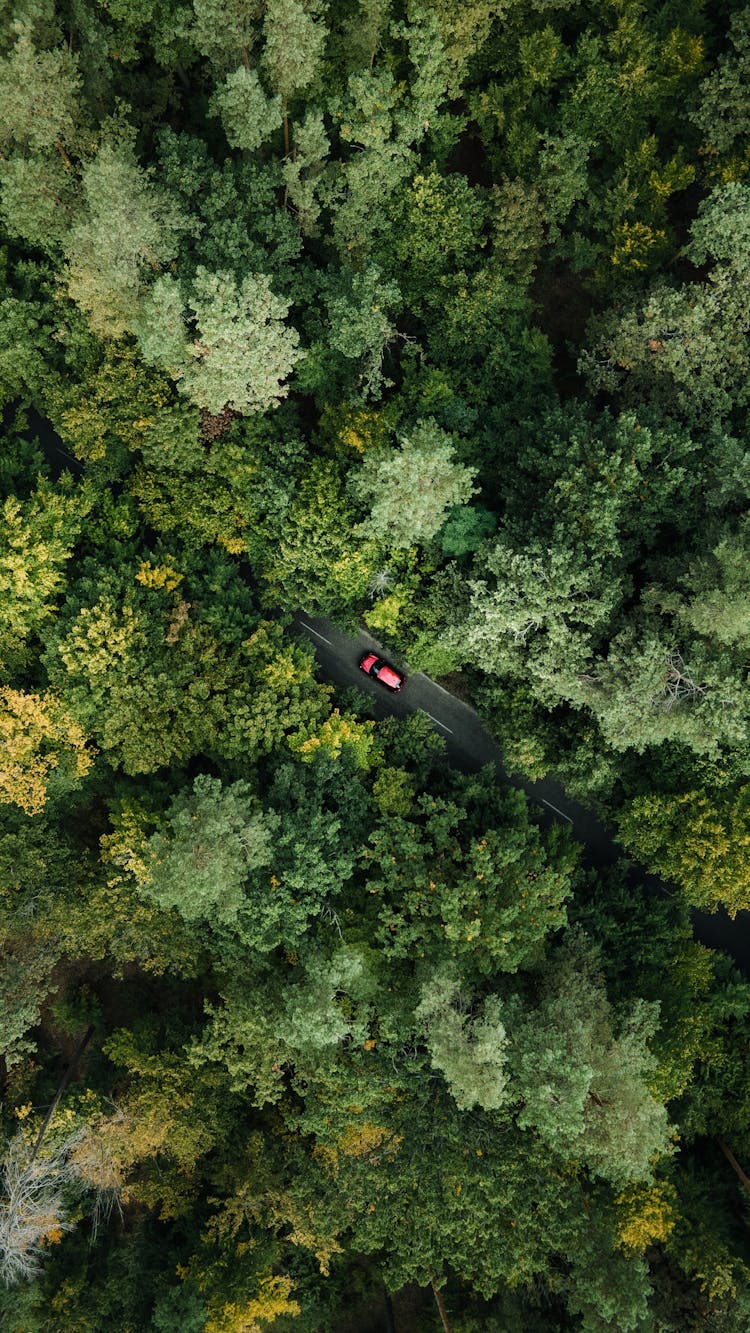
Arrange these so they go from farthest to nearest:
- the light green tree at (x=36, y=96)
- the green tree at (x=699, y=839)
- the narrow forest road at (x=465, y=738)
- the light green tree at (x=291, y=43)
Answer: the narrow forest road at (x=465, y=738), the green tree at (x=699, y=839), the light green tree at (x=291, y=43), the light green tree at (x=36, y=96)

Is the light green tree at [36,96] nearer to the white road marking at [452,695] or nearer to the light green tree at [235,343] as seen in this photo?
the light green tree at [235,343]

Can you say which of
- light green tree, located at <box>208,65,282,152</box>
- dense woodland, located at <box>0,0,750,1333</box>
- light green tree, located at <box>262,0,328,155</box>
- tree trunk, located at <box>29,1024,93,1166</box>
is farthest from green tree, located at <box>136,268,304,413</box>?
tree trunk, located at <box>29,1024,93,1166</box>

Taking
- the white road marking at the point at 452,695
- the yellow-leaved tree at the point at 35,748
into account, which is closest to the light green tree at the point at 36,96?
the yellow-leaved tree at the point at 35,748

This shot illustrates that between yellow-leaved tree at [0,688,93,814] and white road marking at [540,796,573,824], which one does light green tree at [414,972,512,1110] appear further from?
yellow-leaved tree at [0,688,93,814]

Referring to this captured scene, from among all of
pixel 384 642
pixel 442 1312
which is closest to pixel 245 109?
pixel 384 642

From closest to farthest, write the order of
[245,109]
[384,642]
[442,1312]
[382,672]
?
[245,109], [442,1312], [384,642], [382,672]

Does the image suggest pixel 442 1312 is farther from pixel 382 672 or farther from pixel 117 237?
pixel 117 237
